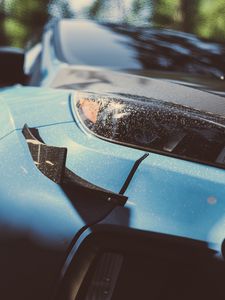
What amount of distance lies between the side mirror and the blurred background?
49.7 feet

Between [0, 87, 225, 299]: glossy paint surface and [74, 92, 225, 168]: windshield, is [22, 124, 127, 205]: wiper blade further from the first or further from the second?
[74, 92, 225, 168]: windshield

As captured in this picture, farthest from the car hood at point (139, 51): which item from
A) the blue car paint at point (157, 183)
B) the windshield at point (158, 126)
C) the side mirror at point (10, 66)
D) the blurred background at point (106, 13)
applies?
the blurred background at point (106, 13)

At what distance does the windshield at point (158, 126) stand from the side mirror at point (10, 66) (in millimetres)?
1319

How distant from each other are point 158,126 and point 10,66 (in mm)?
1643

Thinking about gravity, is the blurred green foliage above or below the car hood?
below

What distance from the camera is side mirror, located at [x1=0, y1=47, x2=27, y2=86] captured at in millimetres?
3172

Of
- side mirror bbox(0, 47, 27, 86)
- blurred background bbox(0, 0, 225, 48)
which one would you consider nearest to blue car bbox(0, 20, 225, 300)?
side mirror bbox(0, 47, 27, 86)

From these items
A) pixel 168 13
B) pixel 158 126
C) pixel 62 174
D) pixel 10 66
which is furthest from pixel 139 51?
pixel 168 13

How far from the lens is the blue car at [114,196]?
1.42 metres

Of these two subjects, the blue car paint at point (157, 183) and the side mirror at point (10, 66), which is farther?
the side mirror at point (10, 66)

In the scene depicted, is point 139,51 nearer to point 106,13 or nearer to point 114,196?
point 114,196

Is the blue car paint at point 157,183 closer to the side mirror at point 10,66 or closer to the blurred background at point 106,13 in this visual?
the side mirror at point 10,66

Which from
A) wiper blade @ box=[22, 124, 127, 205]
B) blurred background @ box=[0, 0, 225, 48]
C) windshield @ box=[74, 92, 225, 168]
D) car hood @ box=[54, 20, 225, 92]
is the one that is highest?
windshield @ box=[74, 92, 225, 168]

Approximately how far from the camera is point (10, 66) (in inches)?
125
